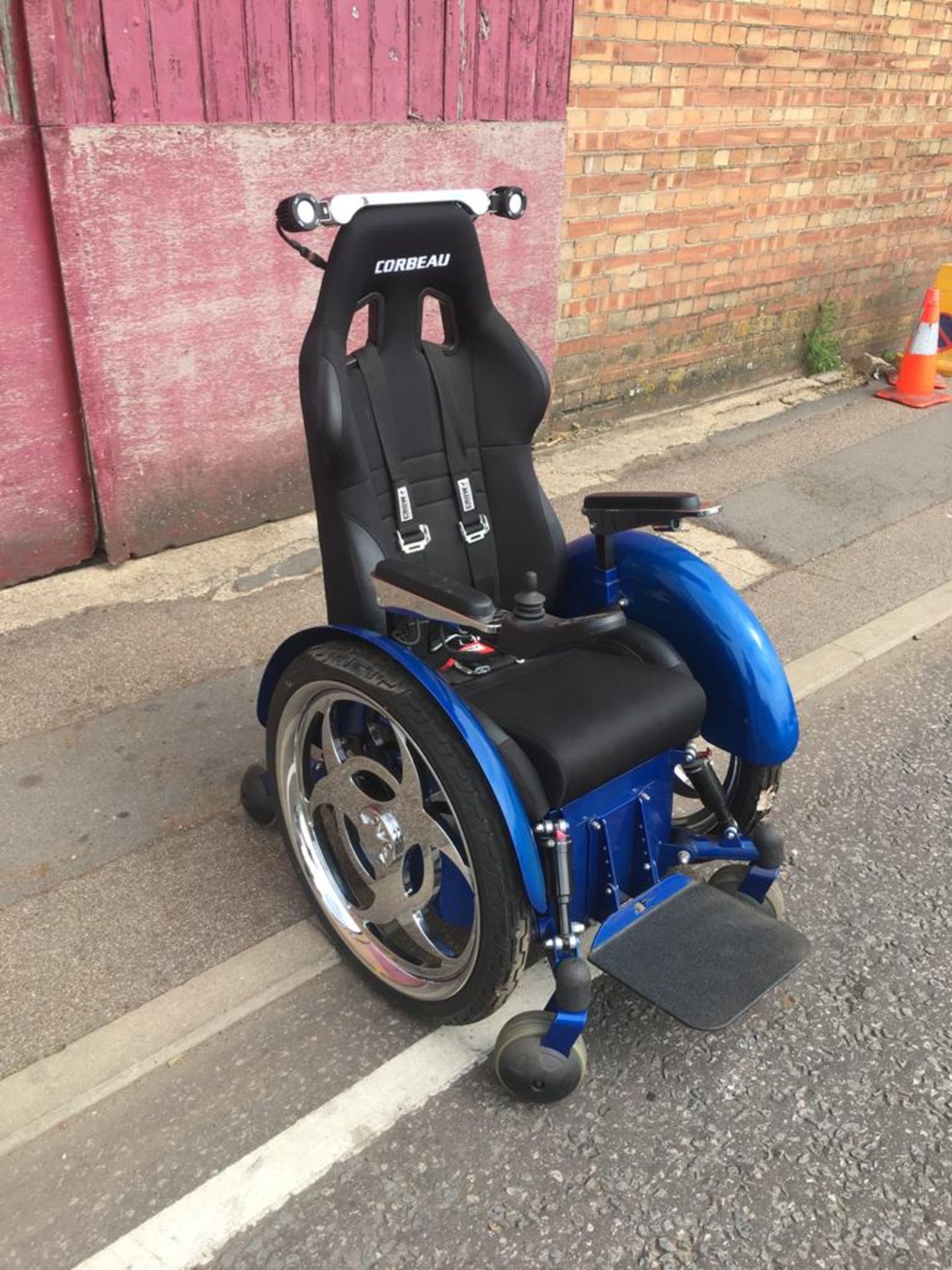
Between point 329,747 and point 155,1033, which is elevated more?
point 329,747

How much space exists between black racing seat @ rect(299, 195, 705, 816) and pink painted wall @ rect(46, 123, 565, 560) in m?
1.84

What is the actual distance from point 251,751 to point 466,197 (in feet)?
5.99

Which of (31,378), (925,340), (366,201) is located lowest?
(925,340)

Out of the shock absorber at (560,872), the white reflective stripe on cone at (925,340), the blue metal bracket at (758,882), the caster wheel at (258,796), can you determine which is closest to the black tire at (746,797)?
the blue metal bracket at (758,882)

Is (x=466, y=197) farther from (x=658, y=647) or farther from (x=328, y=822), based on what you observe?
(x=328, y=822)

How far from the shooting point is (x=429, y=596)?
2.21 m

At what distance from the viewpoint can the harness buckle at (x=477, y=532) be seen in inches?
113

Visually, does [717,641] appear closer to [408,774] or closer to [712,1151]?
[408,774]

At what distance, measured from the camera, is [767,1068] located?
2461 mm

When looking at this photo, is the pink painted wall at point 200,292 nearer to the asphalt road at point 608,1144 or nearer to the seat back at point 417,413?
the seat back at point 417,413

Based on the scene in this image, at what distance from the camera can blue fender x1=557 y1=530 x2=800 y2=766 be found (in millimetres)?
2617

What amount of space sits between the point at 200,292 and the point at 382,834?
2.84 m

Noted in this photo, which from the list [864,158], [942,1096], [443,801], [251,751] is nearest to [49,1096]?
[443,801]

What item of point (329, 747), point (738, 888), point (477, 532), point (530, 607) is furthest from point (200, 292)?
point (738, 888)
